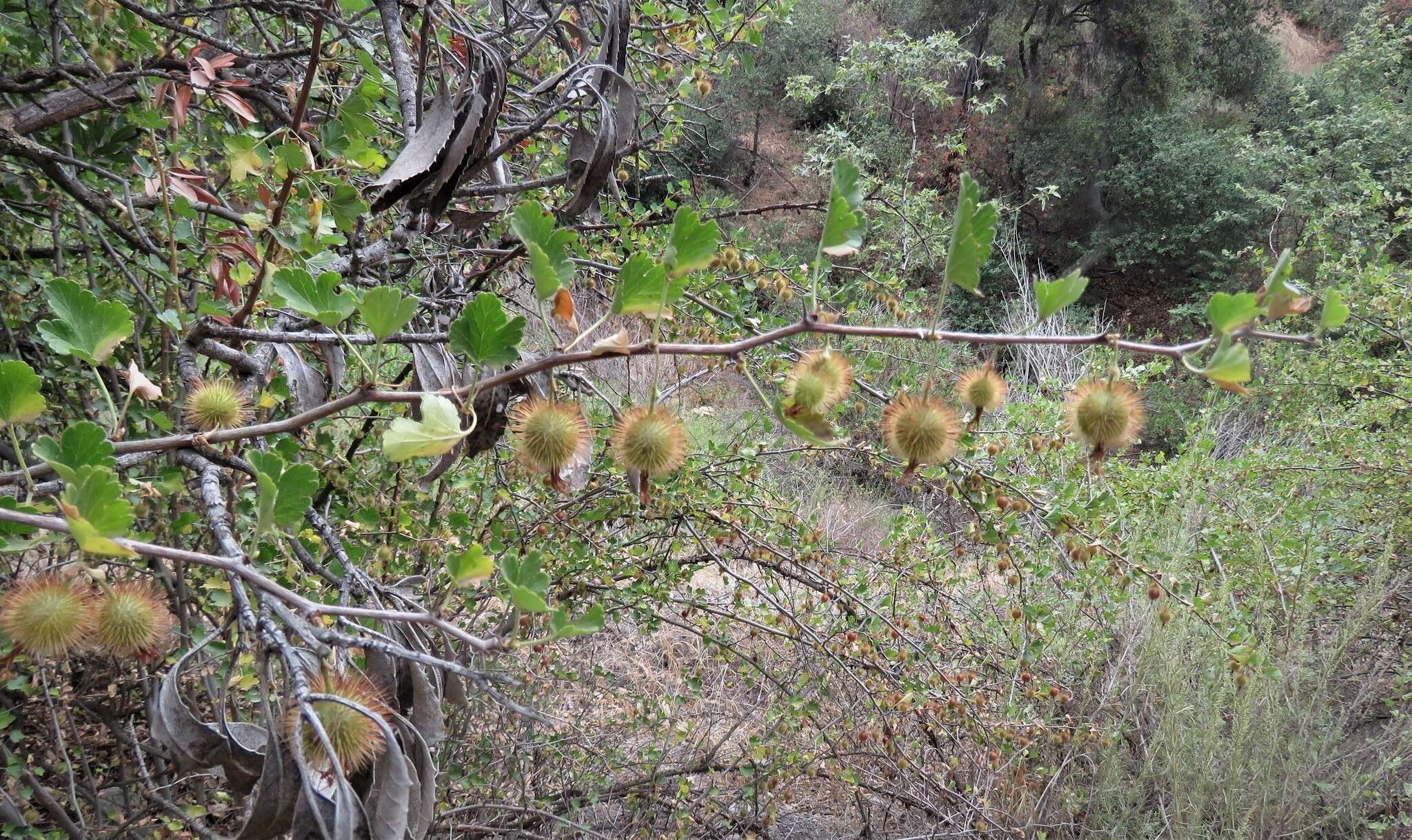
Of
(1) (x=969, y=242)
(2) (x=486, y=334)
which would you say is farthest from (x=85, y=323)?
(1) (x=969, y=242)

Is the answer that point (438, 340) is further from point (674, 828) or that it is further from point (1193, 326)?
point (1193, 326)

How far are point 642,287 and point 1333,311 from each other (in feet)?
1.60

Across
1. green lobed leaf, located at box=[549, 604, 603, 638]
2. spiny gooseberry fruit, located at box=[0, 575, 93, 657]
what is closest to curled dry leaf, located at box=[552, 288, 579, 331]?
green lobed leaf, located at box=[549, 604, 603, 638]

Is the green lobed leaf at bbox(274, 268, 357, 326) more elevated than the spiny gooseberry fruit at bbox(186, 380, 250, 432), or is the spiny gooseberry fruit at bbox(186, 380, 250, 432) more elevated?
the green lobed leaf at bbox(274, 268, 357, 326)

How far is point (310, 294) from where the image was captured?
1.91 feet

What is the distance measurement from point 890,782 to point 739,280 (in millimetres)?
1604

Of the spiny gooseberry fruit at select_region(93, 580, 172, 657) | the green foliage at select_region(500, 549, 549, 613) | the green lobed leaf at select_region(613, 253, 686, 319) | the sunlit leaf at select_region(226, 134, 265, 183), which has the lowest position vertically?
the spiny gooseberry fruit at select_region(93, 580, 172, 657)

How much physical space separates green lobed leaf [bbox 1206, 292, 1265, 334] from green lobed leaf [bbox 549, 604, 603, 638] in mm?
462

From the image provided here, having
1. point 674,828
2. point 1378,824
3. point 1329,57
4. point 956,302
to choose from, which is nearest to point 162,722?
point 674,828

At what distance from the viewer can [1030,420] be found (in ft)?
7.95

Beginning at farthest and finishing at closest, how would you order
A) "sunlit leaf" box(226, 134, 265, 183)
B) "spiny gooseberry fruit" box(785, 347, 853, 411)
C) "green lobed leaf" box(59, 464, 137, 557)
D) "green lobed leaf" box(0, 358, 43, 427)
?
1. "sunlit leaf" box(226, 134, 265, 183)
2. "spiny gooseberry fruit" box(785, 347, 853, 411)
3. "green lobed leaf" box(0, 358, 43, 427)
4. "green lobed leaf" box(59, 464, 137, 557)

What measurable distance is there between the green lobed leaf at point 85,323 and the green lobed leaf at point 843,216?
0.55m

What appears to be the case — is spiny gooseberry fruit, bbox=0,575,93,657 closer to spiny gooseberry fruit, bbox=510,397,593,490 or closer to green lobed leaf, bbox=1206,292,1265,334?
spiny gooseberry fruit, bbox=510,397,593,490

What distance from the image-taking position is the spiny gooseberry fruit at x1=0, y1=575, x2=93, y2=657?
567 millimetres
